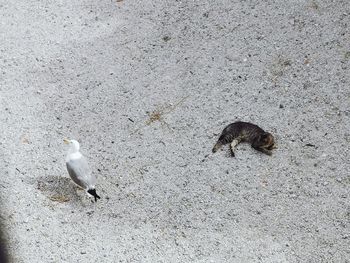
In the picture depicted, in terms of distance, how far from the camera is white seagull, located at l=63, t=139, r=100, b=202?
3.93m

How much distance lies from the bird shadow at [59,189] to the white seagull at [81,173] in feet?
0.56

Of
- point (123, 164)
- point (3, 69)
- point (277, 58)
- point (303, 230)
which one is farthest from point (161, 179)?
point (3, 69)

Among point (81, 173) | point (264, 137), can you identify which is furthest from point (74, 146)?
point (264, 137)

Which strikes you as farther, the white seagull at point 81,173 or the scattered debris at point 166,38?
the scattered debris at point 166,38

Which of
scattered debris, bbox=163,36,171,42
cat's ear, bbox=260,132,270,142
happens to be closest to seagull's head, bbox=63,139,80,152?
cat's ear, bbox=260,132,270,142

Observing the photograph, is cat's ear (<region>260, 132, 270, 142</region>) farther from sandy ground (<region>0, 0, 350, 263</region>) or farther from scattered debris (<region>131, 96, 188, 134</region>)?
scattered debris (<region>131, 96, 188, 134</region>)

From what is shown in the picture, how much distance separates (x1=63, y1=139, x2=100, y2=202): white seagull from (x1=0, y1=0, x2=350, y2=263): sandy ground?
163 millimetres

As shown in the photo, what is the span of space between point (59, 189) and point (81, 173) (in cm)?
36

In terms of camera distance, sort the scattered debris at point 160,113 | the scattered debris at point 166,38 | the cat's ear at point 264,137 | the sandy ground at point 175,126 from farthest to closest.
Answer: the scattered debris at point 166,38 → the scattered debris at point 160,113 → the cat's ear at point 264,137 → the sandy ground at point 175,126

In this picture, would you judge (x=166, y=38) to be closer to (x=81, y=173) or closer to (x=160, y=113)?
(x=160, y=113)

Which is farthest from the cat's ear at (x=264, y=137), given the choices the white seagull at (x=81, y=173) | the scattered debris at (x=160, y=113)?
the white seagull at (x=81, y=173)

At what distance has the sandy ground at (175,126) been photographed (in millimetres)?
3867

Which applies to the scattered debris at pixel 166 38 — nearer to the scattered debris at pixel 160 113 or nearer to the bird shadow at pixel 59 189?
the scattered debris at pixel 160 113

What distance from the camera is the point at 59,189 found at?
4.18m
